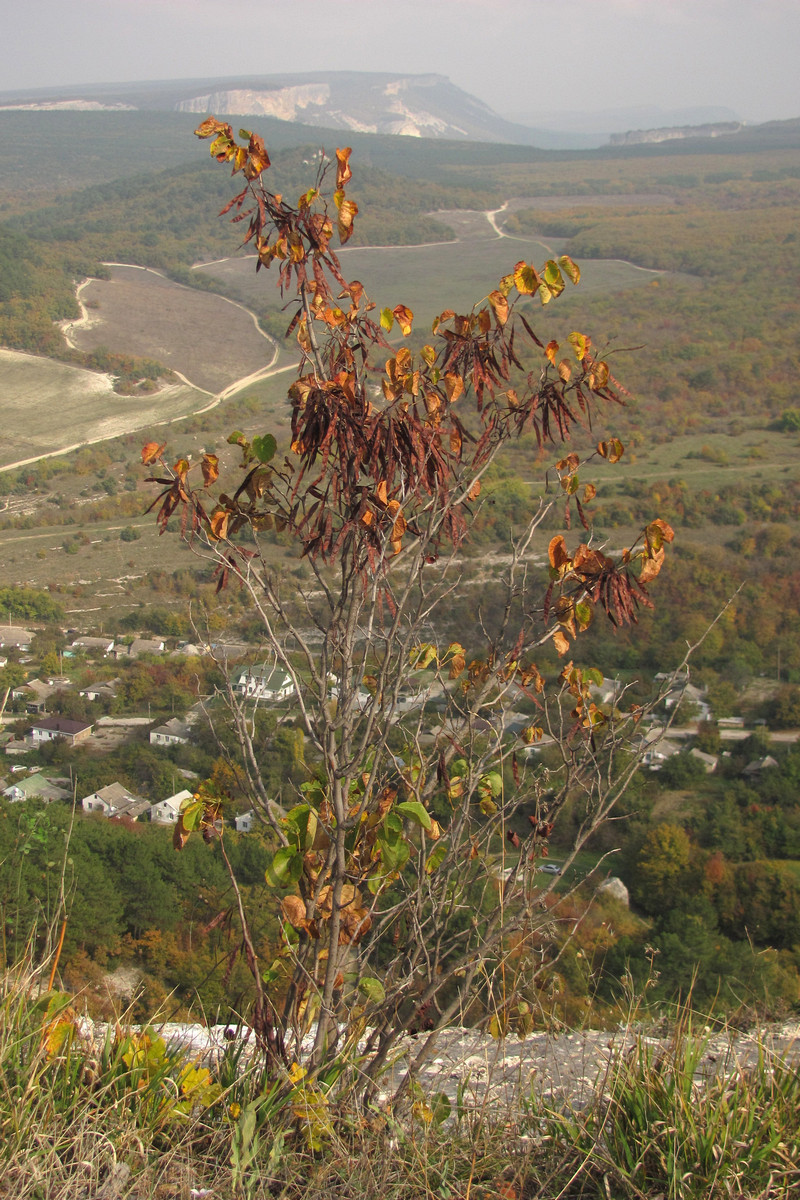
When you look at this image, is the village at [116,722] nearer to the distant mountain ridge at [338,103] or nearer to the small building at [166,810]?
the small building at [166,810]

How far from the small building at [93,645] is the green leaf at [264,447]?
15.4 metres

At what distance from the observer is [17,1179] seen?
5.15 feet

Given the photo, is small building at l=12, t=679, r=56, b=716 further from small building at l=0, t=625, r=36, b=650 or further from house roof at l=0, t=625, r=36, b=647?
house roof at l=0, t=625, r=36, b=647

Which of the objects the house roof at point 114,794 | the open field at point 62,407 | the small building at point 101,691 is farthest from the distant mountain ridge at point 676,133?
the house roof at point 114,794

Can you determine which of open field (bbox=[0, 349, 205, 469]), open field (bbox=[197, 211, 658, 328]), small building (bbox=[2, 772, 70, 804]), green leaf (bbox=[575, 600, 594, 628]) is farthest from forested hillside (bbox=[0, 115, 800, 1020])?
open field (bbox=[0, 349, 205, 469])

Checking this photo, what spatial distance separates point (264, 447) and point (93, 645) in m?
15.8

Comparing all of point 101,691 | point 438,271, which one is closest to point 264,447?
point 101,691

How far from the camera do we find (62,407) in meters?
31.7

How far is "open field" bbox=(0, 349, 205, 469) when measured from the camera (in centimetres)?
2873

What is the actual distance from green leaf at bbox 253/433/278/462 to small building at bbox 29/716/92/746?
11764mm

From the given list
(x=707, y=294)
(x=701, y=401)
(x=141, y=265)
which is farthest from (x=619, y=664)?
(x=141, y=265)

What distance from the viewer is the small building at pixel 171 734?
1209 centimetres

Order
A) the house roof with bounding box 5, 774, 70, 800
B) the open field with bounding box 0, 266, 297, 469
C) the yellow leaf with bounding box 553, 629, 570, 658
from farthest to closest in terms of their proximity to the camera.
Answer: the open field with bounding box 0, 266, 297, 469 < the house roof with bounding box 5, 774, 70, 800 < the yellow leaf with bounding box 553, 629, 570, 658

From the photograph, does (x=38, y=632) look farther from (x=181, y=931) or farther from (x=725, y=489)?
(x=725, y=489)
